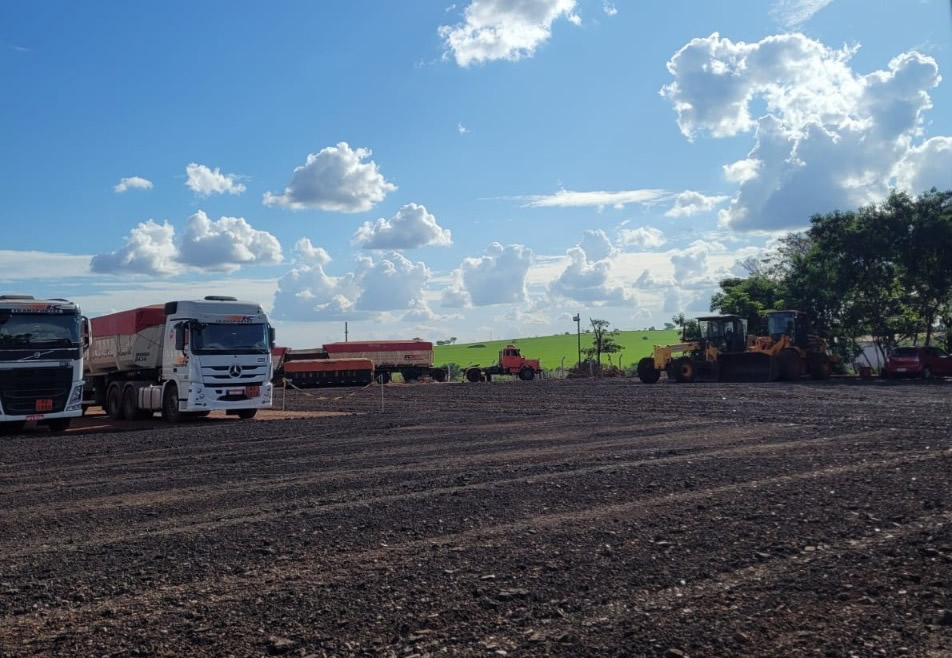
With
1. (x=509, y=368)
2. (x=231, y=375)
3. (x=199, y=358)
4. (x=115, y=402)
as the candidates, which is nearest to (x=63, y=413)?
(x=199, y=358)

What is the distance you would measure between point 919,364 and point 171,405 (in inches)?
1323

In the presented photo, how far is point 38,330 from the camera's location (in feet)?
74.7

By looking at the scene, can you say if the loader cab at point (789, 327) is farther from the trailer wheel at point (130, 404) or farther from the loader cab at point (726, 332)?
the trailer wheel at point (130, 404)

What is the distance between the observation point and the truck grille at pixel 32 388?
22.4 m

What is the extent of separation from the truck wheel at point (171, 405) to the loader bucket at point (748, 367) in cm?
2586

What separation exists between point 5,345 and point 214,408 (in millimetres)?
5385

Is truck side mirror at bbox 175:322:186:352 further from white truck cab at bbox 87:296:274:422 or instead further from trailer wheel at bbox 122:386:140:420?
trailer wheel at bbox 122:386:140:420

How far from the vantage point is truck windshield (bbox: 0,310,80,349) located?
22328mm

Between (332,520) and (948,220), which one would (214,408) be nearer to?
(332,520)

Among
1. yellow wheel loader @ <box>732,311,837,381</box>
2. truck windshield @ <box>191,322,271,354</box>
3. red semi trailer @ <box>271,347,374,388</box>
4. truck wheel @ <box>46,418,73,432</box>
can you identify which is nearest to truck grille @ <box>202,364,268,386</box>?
truck windshield @ <box>191,322,271,354</box>

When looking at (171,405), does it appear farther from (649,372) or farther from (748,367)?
(649,372)

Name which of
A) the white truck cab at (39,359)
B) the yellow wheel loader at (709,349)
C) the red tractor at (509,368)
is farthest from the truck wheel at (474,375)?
the white truck cab at (39,359)

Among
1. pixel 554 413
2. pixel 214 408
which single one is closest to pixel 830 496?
pixel 554 413

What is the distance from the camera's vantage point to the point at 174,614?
6.16m
